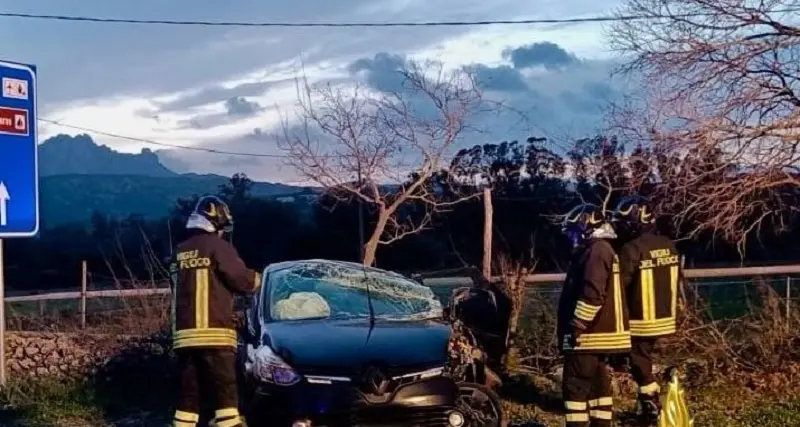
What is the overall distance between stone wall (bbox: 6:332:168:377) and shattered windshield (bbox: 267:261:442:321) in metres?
3.01

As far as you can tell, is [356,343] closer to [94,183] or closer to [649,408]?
[649,408]

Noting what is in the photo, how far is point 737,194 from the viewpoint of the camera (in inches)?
470

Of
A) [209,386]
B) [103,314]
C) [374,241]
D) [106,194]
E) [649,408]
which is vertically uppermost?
[106,194]

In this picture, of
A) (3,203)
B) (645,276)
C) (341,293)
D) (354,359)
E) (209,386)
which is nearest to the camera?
(354,359)

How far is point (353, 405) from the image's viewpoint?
8.36 meters

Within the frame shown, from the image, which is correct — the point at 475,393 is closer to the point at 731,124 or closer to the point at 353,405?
the point at 353,405

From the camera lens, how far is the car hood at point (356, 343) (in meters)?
8.59

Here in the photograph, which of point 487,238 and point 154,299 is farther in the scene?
point 154,299

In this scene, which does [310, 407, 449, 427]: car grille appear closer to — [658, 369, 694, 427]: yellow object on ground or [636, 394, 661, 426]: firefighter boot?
[658, 369, 694, 427]: yellow object on ground

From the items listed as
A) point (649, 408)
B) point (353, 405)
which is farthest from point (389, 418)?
point (649, 408)

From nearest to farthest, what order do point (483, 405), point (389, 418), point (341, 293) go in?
point (389, 418) → point (483, 405) → point (341, 293)

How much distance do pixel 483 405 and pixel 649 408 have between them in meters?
1.45

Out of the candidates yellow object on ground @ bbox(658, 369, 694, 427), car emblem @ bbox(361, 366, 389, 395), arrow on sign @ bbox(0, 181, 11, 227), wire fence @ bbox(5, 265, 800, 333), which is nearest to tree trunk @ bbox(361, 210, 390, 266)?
wire fence @ bbox(5, 265, 800, 333)

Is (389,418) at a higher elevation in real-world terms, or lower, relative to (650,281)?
lower
